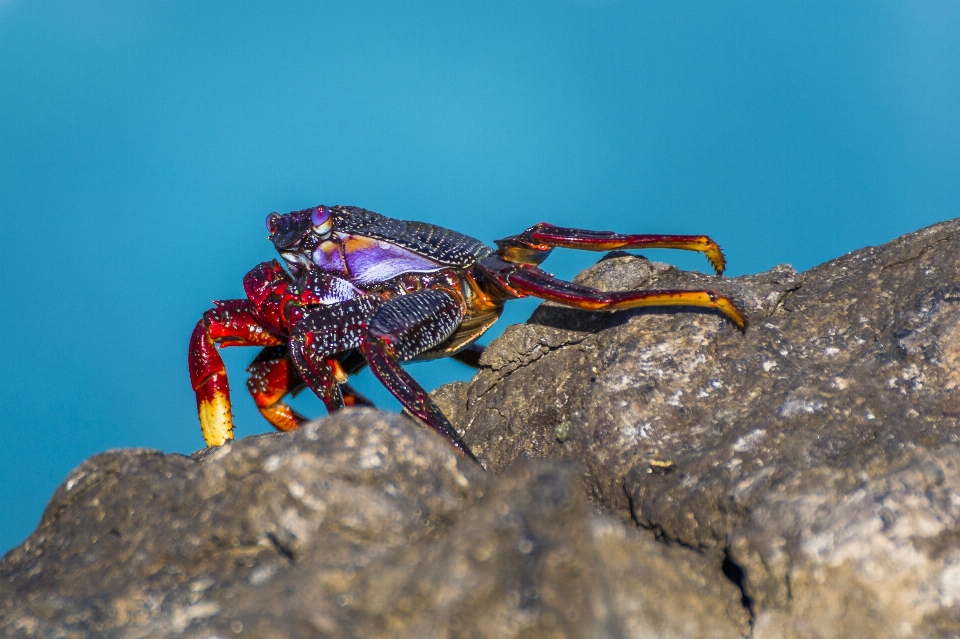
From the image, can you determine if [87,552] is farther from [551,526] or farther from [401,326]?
[401,326]

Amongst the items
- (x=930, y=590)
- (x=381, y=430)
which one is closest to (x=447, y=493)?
(x=381, y=430)

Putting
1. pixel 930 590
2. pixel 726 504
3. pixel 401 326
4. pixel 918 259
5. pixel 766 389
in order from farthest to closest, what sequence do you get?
pixel 401 326
pixel 918 259
pixel 766 389
pixel 726 504
pixel 930 590

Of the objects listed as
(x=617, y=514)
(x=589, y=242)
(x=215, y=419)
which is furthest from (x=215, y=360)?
(x=617, y=514)

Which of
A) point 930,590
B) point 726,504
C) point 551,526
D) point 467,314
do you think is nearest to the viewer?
point 551,526

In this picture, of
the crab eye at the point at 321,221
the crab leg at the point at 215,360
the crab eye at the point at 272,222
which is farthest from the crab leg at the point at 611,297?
the crab leg at the point at 215,360

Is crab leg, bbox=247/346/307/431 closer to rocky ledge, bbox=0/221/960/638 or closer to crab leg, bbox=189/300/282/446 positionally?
crab leg, bbox=189/300/282/446

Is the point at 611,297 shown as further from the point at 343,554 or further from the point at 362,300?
the point at 343,554

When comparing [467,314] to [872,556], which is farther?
[467,314]
